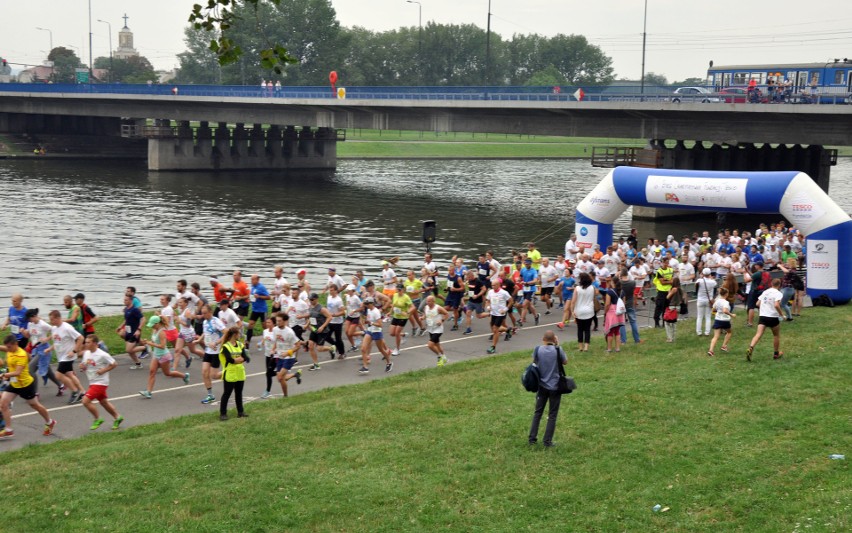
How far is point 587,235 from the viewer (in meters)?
29.1

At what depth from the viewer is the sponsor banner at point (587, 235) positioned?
2894 cm

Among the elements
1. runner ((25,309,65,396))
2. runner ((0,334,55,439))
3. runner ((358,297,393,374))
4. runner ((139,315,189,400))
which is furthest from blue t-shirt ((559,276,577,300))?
runner ((0,334,55,439))

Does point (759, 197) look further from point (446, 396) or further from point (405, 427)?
point (405, 427)

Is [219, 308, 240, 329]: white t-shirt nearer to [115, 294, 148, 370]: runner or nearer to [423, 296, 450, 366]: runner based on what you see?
[115, 294, 148, 370]: runner

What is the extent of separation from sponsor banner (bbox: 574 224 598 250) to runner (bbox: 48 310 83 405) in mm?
17206

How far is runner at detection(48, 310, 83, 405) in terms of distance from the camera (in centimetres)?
1529

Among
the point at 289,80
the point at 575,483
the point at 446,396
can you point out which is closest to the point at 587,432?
the point at 575,483

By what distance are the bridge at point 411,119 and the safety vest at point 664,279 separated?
25074mm

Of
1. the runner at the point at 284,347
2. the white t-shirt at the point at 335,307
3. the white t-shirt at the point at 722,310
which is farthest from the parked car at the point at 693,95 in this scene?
the runner at the point at 284,347

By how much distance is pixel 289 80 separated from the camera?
131 metres

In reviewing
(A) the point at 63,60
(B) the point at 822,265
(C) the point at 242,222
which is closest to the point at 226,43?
(B) the point at 822,265

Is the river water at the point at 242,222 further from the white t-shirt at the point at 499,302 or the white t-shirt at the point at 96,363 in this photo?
the white t-shirt at the point at 96,363

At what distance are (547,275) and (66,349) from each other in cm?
1207

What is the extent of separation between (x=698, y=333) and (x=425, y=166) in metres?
74.0
